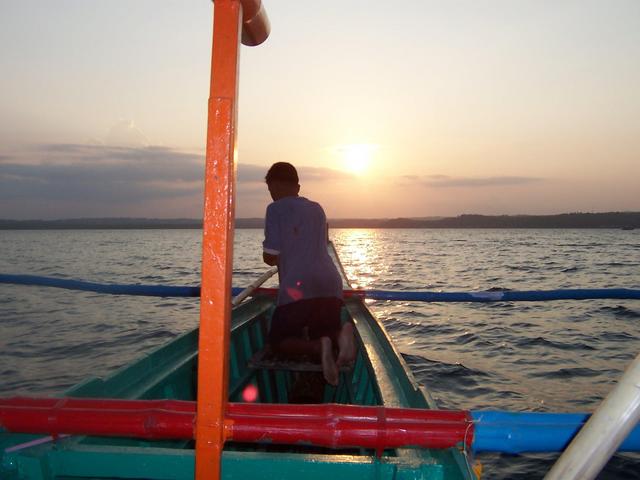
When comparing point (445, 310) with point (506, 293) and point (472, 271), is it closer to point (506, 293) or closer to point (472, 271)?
point (506, 293)

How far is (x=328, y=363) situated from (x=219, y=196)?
8.27ft

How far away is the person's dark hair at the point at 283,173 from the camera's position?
12.8 ft

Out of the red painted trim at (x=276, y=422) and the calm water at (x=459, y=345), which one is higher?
the red painted trim at (x=276, y=422)

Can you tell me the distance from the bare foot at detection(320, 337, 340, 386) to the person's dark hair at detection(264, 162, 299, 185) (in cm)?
140

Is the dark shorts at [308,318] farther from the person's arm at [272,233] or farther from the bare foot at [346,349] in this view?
the person's arm at [272,233]

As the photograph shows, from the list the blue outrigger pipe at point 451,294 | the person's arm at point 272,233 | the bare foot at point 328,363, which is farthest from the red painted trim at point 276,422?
the blue outrigger pipe at point 451,294

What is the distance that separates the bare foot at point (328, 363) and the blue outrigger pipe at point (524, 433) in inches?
75.5

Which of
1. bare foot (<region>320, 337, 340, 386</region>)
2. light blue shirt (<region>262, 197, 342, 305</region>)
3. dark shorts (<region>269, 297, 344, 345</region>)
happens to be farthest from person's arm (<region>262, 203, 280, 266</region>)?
bare foot (<region>320, 337, 340, 386</region>)

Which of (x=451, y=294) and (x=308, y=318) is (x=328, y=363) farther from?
(x=451, y=294)

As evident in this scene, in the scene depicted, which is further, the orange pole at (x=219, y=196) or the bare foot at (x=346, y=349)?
the bare foot at (x=346, y=349)

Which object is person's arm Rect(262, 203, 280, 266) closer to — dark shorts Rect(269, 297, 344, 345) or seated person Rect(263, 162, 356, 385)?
seated person Rect(263, 162, 356, 385)

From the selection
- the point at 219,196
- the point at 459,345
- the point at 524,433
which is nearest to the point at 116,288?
the point at 219,196

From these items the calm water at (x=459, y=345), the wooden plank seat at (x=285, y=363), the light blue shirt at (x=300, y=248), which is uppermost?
the light blue shirt at (x=300, y=248)

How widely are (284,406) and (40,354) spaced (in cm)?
1020
